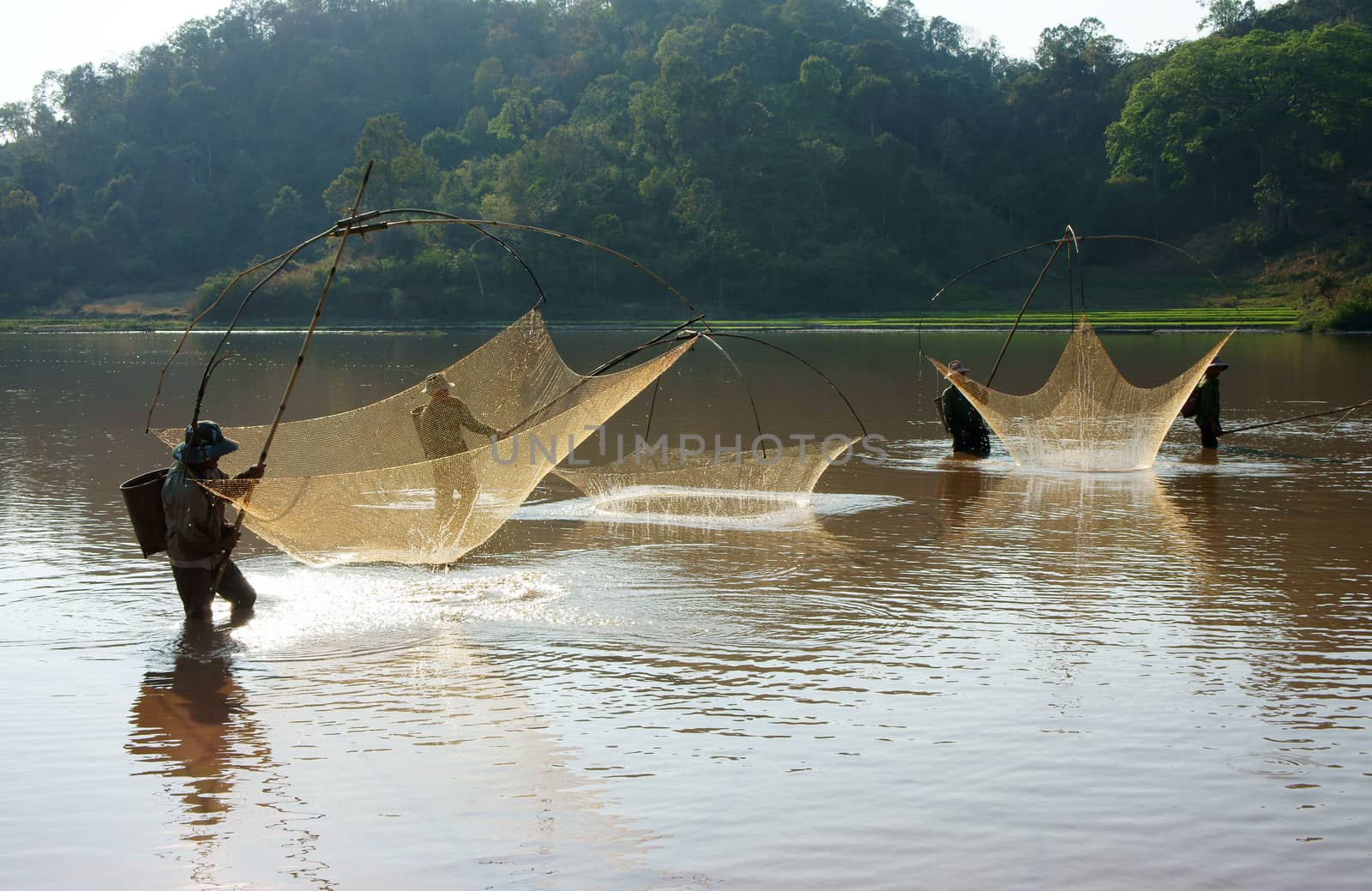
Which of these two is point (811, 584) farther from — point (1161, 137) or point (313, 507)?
point (1161, 137)

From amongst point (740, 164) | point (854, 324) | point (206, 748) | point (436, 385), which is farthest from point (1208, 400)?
point (740, 164)

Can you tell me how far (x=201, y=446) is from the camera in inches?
281

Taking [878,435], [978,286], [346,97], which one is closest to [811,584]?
[878,435]

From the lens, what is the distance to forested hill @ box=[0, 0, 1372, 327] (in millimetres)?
69750

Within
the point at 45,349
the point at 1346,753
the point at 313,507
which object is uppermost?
the point at 45,349

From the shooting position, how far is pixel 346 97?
112 meters

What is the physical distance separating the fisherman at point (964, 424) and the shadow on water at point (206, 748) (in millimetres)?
9520

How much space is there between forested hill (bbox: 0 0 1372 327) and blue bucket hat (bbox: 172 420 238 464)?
47.1 m

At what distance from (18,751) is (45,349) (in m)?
42.4

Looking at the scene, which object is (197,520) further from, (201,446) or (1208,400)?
(1208,400)

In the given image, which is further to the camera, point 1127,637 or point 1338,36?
point 1338,36

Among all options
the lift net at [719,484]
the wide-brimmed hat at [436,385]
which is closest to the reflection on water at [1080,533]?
the lift net at [719,484]

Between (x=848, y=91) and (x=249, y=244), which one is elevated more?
(x=848, y=91)

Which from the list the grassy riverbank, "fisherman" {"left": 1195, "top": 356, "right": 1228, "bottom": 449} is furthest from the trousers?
the grassy riverbank
